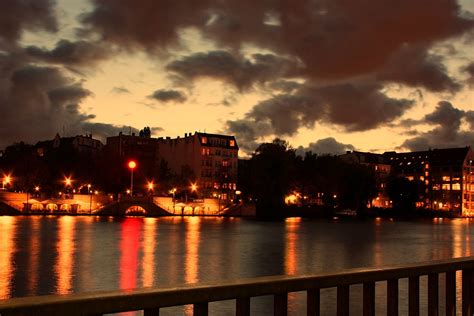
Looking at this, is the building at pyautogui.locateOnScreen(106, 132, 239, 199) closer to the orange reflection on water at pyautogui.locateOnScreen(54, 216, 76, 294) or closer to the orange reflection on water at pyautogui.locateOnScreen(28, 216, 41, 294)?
the orange reflection on water at pyautogui.locateOnScreen(54, 216, 76, 294)

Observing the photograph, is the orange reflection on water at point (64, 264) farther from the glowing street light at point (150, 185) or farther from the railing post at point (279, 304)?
the glowing street light at point (150, 185)

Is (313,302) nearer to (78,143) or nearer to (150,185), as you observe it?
(150,185)

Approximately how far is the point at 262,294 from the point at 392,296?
1.49 meters

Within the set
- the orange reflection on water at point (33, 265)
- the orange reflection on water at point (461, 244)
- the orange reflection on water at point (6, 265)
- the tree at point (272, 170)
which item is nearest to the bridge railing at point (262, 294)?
the orange reflection on water at point (6, 265)

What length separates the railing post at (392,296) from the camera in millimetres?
4996

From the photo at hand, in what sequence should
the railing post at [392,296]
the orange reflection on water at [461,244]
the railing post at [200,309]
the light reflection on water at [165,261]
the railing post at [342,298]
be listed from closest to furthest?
1. the railing post at [200,309]
2. the railing post at [342,298]
3. the railing post at [392,296]
4. the light reflection on water at [165,261]
5. the orange reflection on water at [461,244]

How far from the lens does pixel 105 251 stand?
44938 mm

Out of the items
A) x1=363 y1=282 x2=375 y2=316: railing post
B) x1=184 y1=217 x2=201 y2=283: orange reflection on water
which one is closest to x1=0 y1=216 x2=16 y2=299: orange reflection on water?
x1=184 y1=217 x2=201 y2=283: orange reflection on water

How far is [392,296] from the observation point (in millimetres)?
5059

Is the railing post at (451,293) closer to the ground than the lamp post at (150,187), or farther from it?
closer to the ground

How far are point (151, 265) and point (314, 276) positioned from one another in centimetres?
3284

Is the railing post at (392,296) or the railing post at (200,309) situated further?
the railing post at (392,296)

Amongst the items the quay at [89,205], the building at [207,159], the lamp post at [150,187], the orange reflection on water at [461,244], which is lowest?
the orange reflection on water at [461,244]

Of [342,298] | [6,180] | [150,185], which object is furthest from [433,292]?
[6,180]
